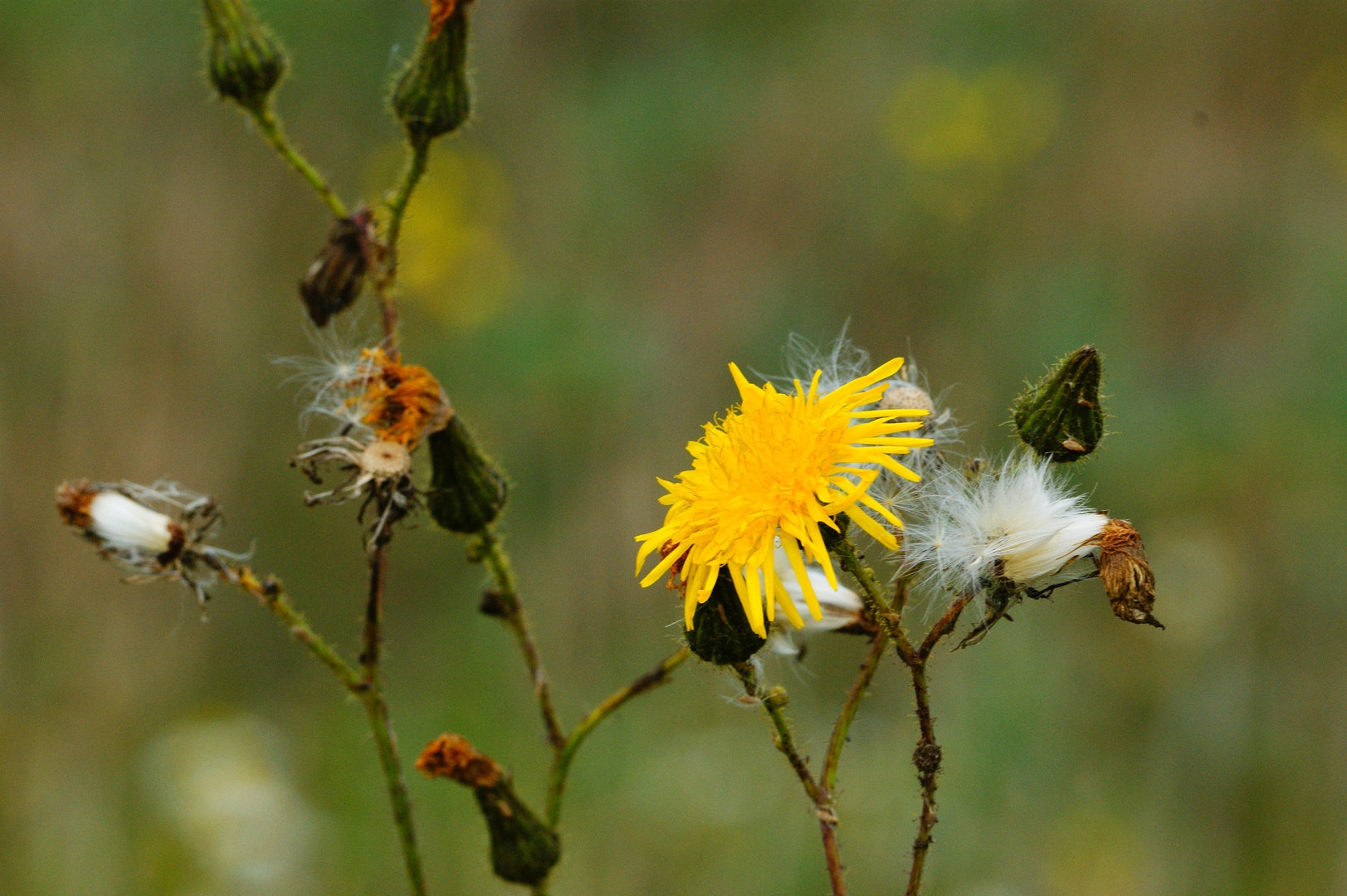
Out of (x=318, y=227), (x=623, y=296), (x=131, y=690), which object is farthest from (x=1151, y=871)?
(x=318, y=227)

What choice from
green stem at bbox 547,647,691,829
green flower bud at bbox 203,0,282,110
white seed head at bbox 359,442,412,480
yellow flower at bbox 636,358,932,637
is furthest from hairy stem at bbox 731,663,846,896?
green flower bud at bbox 203,0,282,110

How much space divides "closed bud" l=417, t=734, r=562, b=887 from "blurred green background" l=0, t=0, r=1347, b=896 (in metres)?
1.77

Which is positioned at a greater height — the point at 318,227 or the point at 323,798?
the point at 318,227

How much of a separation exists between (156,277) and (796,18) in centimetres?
429

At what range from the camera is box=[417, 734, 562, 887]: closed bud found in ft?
6.43

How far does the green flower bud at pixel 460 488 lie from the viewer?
1956 mm

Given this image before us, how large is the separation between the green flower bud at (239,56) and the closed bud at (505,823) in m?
1.37

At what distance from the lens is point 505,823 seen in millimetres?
1966

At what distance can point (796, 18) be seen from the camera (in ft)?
24.0

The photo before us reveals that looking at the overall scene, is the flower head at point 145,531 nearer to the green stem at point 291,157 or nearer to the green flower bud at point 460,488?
the green flower bud at point 460,488

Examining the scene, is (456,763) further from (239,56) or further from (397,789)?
(239,56)

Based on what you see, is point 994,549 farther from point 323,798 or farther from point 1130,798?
point 323,798

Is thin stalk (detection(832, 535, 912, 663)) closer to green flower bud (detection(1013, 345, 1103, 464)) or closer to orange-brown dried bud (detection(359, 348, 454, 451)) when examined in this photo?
green flower bud (detection(1013, 345, 1103, 464))

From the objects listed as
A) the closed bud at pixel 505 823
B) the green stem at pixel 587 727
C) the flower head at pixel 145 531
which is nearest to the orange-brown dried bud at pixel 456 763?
the closed bud at pixel 505 823
